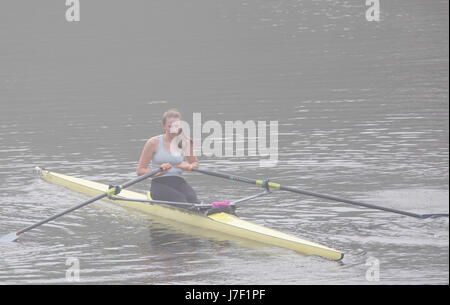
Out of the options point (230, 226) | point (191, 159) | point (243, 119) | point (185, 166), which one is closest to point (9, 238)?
point (185, 166)

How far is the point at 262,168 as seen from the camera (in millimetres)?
17625

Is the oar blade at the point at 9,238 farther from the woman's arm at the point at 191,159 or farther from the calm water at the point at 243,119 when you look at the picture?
the woman's arm at the point at 191,159

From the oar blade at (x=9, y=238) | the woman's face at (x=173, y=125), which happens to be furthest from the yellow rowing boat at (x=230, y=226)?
the oar blade at (x=9, y=238)

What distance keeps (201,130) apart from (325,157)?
5746 mm

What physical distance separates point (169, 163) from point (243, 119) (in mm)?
10566

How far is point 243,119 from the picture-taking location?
23.5 m

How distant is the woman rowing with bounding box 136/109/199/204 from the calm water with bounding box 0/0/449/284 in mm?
645

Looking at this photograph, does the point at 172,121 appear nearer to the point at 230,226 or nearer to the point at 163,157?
the point at 163,157

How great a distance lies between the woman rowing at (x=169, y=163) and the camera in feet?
43.5

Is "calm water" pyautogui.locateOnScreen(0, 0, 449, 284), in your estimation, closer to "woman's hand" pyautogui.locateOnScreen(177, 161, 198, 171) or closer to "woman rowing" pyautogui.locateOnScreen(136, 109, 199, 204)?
"woman rowing" pyautogui.locateOnScreen(136, 109, 199, 204)

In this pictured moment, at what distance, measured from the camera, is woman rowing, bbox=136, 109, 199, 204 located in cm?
1325

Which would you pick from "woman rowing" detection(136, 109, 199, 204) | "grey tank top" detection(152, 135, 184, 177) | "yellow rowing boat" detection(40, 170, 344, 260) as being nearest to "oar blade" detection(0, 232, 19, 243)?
"yellow rowing boat" detection(40, 170, 344, 260)

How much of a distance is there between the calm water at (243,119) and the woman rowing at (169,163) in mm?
645

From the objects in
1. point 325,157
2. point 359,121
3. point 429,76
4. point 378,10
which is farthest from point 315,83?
point 378,10
